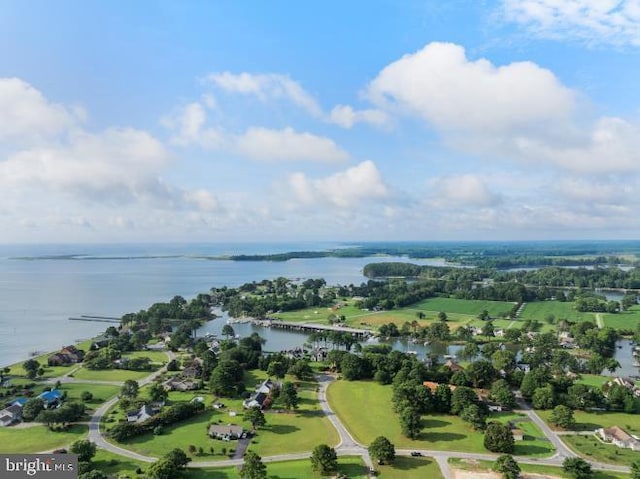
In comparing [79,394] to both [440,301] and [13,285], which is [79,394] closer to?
[440,301]

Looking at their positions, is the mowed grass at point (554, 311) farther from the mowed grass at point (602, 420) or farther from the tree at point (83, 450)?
the tree at point (83, 450)

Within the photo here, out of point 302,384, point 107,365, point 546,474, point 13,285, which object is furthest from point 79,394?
point 13,285

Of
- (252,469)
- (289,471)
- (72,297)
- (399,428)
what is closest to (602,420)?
(399,428)

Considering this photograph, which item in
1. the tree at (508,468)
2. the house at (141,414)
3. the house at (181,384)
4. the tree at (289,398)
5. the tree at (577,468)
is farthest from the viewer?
the house at (181,384)

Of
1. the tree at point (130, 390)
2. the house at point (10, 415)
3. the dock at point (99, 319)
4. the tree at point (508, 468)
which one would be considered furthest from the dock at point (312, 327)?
the house at point (10, 415)

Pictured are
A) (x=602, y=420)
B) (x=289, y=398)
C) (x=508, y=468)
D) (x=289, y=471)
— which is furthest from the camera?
(x=289, y=398)

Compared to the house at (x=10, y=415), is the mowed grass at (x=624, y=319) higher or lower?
lower

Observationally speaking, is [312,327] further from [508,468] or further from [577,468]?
[577,468]
